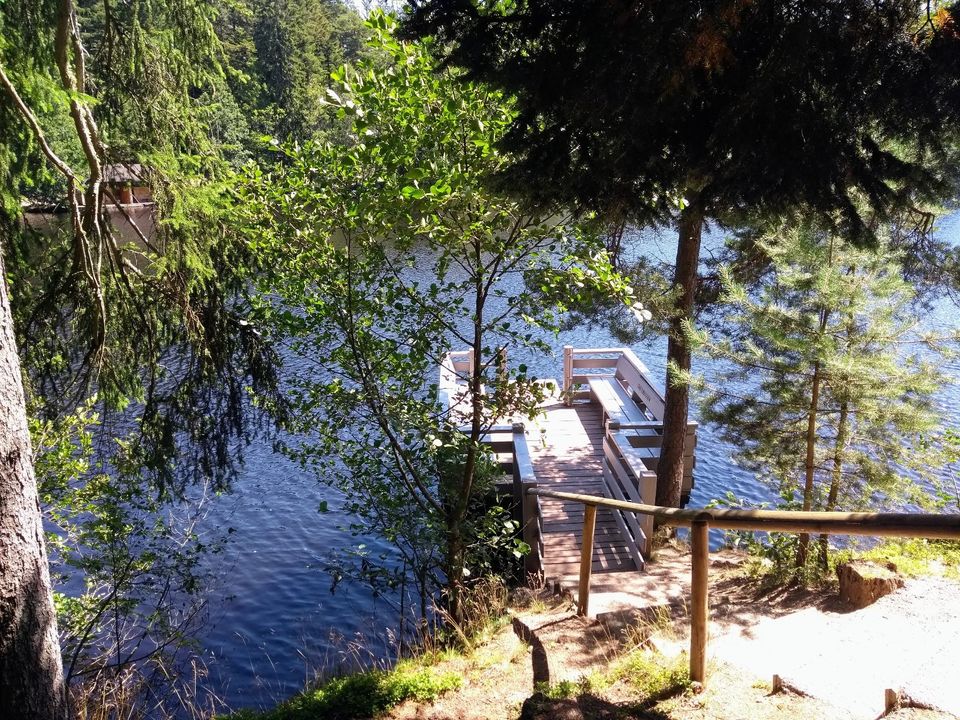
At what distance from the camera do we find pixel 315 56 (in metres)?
40.9

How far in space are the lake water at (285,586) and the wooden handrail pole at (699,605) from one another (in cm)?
423

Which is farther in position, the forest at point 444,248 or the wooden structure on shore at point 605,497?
the forest at point 444,248

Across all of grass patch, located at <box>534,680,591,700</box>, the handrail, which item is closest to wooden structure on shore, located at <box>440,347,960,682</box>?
the handrail

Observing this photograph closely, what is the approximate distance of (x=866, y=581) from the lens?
18.5ft

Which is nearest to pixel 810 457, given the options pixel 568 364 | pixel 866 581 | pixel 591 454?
pixel 866 581

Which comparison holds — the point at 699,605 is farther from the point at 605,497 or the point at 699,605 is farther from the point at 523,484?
the point at 523,484

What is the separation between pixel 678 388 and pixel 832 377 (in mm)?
2272

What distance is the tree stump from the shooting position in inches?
216

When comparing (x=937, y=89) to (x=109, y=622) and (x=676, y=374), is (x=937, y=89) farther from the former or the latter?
(x=109, y=622)

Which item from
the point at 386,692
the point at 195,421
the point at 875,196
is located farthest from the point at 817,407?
the point at 195,421

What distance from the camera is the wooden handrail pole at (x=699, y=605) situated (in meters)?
3.33

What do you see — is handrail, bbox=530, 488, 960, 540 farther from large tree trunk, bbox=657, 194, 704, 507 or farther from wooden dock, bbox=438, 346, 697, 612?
large tree trunk, bbox=657, 194, 704, 507

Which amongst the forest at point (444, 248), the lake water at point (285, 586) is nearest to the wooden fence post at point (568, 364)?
the lake water at point (285, 586)

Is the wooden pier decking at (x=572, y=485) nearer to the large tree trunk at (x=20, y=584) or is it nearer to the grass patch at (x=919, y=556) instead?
the grass patch at (x=919, y=556)
